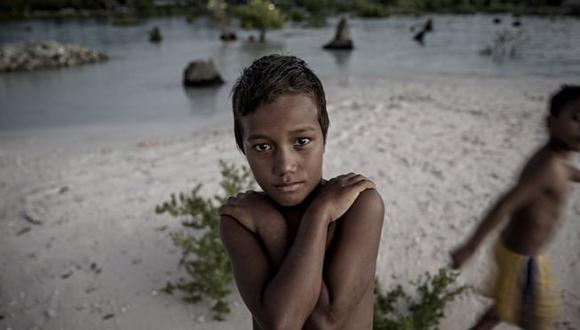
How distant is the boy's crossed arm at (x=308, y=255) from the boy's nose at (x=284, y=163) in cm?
15

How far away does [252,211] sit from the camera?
1.53m

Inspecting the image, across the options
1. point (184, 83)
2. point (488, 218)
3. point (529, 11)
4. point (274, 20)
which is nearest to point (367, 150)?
point (488, 218)

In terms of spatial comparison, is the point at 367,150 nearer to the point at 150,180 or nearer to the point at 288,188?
the point at 150,180

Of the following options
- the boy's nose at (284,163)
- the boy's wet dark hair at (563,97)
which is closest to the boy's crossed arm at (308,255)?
the boy's nose at (284,163)

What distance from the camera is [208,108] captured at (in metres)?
10.9

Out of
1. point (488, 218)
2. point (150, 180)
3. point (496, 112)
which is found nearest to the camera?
point (488, 218)

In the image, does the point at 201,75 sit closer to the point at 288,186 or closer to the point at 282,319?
the point at 288,186

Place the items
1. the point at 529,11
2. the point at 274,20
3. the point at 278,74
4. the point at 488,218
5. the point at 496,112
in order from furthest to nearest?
1. the point at 529,11
2. the point at 274,20
3. the point at 496,112
4. the point at 488,218
5. the point at 278,74

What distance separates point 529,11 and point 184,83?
39.5 meters

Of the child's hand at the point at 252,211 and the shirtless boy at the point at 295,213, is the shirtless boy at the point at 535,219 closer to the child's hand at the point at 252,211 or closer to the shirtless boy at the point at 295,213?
the shirtless boy at the point at 295,213

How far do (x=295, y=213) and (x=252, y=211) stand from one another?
0.54 feet

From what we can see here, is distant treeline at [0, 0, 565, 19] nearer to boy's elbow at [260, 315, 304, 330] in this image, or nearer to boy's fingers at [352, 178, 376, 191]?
boy's fingers at [352, 178, 376, 191]

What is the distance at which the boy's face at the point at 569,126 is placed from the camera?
7.09ft

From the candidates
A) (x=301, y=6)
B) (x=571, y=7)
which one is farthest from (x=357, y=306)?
(x=301, y=6)
